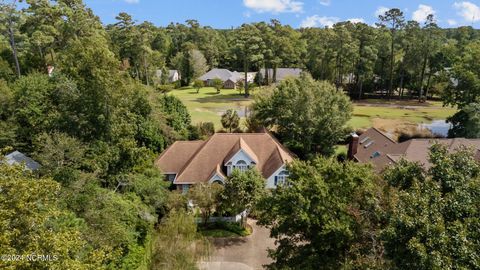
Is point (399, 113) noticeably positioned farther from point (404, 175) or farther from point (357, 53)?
point (404, 175)

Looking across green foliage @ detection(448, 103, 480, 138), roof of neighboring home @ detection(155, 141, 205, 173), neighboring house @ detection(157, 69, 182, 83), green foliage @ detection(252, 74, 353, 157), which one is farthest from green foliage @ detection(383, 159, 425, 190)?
neighboring house @ detection(157, 69, 182, 83)

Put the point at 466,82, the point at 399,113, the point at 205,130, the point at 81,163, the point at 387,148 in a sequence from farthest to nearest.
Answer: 1. the point at 399,113
2. the point at 466,82
3. the point at 205,130
4. the point at 387,148
5. the point at 81,163

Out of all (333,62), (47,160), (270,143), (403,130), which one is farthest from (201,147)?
(333,62)

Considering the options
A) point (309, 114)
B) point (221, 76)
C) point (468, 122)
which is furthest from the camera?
Answer: point (221, 76)

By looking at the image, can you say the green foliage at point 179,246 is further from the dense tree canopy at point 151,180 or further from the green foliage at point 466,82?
the green foliage at point 466,82

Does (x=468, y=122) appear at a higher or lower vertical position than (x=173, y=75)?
lower

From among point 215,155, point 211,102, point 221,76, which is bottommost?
point 215,155

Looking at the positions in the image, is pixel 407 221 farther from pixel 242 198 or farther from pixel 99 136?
pixel 99 136

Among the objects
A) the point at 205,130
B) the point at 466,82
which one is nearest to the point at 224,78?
the point at 205,130
